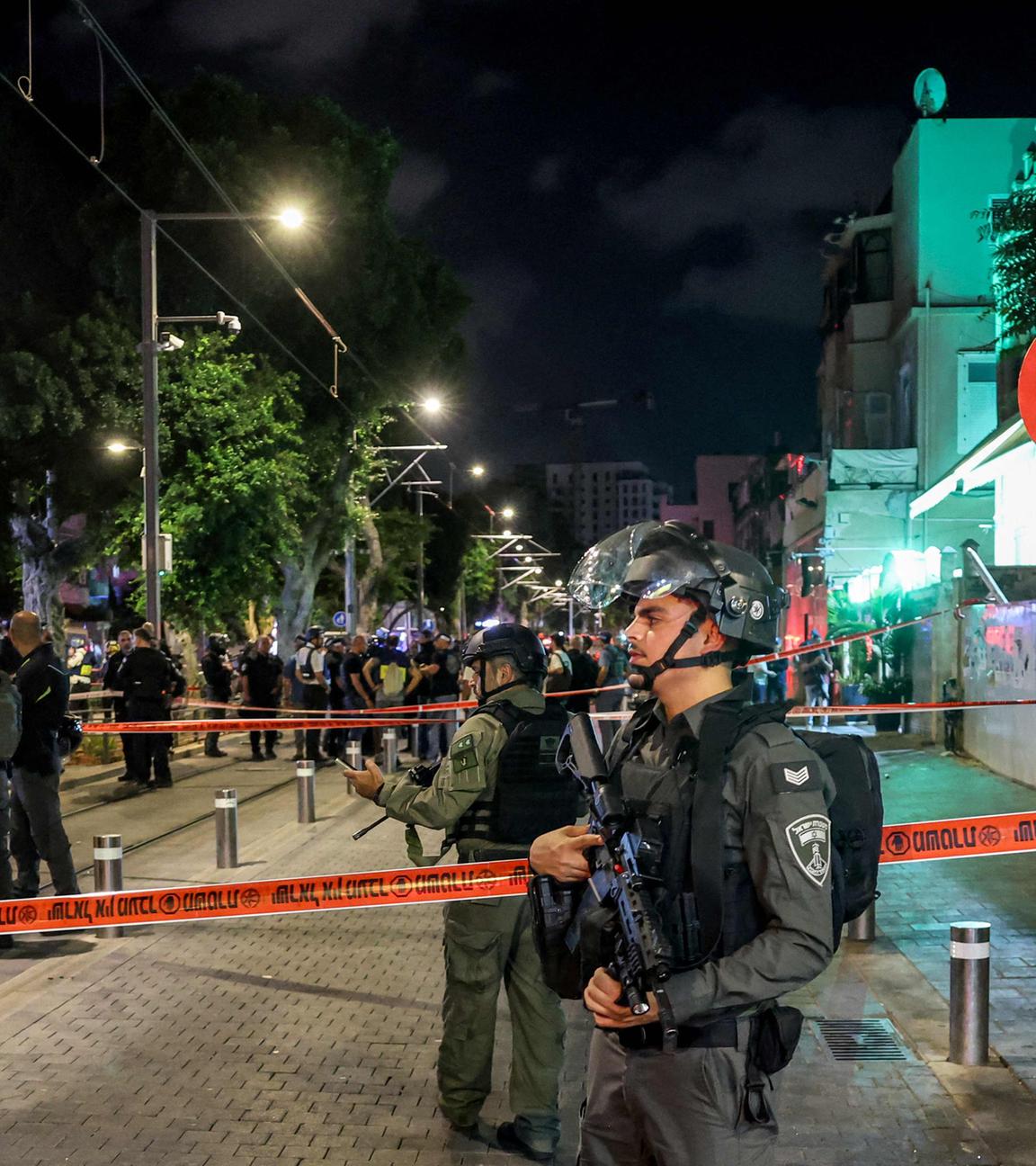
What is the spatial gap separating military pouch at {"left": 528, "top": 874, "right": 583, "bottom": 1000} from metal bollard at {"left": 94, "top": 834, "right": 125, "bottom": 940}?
6.02 metres

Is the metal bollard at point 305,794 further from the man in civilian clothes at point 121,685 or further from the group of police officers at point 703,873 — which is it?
the group of police officers at point 703,873

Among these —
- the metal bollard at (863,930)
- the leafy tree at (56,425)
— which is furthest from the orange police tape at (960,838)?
the leafy tree at (56,425)

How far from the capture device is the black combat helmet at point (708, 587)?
3.04 meters

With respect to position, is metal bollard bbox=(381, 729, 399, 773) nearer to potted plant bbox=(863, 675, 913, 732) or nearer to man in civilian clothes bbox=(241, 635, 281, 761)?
man in civilian clothes bbox=(241, 635, 281, 761)

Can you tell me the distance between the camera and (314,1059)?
608 centimetres

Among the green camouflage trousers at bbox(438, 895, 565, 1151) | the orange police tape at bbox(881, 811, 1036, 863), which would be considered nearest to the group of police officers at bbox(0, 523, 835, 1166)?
the green camouflage trousers at bbox(438, 895, 565, 1151)

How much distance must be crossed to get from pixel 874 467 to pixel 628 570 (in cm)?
2951

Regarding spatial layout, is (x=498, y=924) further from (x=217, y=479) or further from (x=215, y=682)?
(x=217, y=479)

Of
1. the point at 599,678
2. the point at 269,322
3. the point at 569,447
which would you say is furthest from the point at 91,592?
the point at 569,447

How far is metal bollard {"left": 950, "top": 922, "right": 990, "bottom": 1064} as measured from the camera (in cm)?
588

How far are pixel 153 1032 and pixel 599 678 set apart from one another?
44.4ft

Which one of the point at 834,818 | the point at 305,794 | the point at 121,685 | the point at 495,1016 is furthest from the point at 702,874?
the point at 121,685

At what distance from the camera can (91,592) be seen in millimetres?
57156

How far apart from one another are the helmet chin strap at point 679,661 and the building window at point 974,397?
29584mm
